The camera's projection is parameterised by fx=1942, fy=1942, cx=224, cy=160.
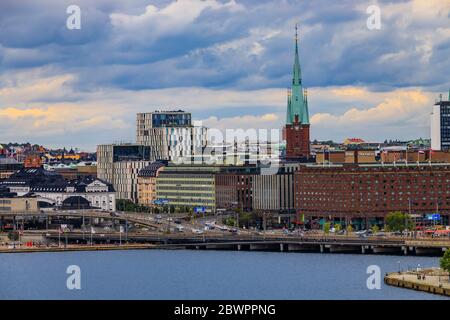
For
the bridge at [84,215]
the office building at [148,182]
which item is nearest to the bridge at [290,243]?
the bridge at [84,215]

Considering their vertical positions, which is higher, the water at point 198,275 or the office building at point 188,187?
the office building at point 188,187

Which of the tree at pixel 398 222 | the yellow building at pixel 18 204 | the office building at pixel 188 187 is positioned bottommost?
the tree at pixel 398 222

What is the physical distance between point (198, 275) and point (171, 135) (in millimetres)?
74516

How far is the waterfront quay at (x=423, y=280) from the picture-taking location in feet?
240

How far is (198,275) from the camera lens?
3268 inches

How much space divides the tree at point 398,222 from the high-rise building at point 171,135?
1757 inches

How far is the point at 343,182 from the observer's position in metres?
115

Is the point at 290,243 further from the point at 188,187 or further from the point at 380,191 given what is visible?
the point at 188,187

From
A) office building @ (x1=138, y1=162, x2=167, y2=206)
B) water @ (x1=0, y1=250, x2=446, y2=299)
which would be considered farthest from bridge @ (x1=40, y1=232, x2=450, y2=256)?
office building @ (x1=138, y1=162, x2=167, y2=206)

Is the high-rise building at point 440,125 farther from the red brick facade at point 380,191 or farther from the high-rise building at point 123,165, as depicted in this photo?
the red brick facade at point 380,191

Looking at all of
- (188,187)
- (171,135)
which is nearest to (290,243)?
(188,187)

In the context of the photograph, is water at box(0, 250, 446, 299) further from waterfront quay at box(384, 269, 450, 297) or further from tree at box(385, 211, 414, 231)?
tree at box(385, 211, 414, 231)
